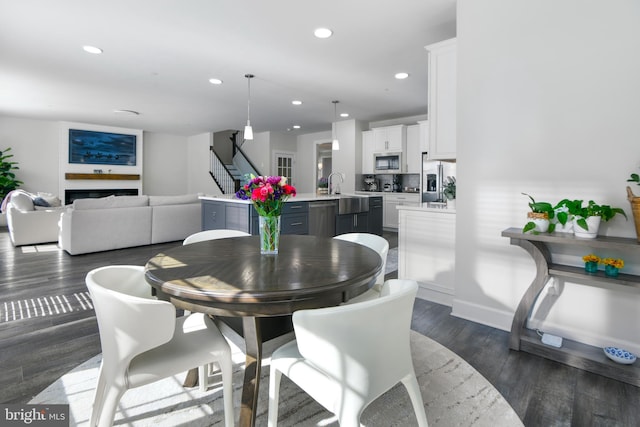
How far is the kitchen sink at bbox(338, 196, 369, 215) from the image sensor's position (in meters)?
5.47

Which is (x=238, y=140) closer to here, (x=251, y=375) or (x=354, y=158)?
(x=354, y=158)

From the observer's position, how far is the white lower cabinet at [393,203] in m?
7.31

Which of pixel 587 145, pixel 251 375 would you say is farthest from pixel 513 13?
pixel 251 375

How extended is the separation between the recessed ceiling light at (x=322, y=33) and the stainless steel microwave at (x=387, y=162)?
4.29 metres

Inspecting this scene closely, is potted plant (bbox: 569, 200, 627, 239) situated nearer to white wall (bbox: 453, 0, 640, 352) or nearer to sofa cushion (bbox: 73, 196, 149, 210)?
white wall (bbox: 453, 0, 640, 352)

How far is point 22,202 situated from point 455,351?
264 inches

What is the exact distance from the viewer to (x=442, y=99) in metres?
2.96

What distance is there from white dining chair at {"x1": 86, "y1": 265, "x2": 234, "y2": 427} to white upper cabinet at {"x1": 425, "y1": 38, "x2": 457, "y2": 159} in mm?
2503

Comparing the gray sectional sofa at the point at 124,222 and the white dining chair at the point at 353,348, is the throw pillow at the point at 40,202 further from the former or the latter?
the white dining chair at the point at 353,348

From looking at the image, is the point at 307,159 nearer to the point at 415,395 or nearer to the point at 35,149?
the point at 35,149

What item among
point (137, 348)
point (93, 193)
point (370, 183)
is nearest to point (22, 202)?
point (93, 193)

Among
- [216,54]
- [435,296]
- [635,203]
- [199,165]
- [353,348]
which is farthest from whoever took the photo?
[199,165]

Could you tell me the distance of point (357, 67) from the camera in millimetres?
4402

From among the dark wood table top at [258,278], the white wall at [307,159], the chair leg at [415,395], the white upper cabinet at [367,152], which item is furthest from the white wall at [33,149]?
the chair leg at [415,395]
